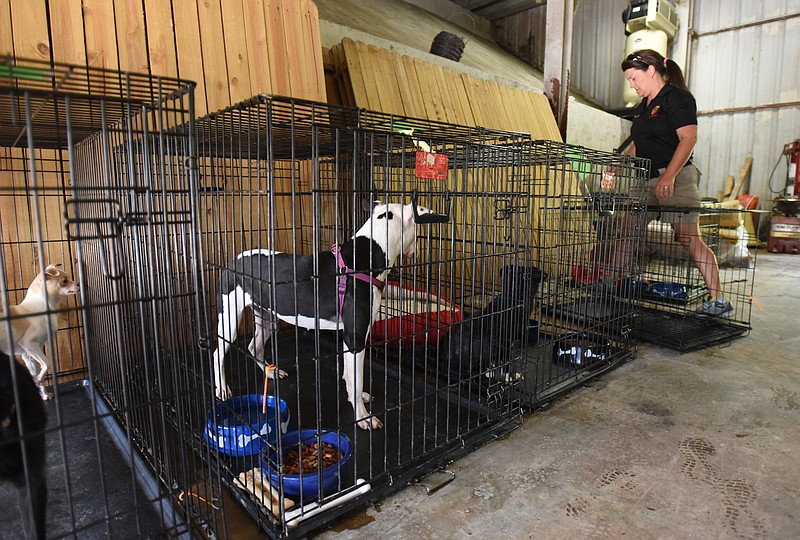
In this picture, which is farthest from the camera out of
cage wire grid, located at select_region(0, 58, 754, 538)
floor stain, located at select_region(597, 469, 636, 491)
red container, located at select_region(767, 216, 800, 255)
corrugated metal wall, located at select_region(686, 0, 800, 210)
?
corrugated metal wall, located at select_region(686, 0, 800, 210)

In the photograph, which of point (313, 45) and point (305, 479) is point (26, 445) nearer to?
point (305, 479)

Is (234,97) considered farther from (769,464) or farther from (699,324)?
(699,324)

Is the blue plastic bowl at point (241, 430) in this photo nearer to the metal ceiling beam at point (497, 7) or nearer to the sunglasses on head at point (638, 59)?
the sunglasses on head at point (638, 59)

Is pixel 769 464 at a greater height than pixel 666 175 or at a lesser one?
lesser

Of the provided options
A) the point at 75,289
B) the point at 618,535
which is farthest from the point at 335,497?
the point at 75,289

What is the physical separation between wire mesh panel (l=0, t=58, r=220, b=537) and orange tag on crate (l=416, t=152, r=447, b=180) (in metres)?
0.89

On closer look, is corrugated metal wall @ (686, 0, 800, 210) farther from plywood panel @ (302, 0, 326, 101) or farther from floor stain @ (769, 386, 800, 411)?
plywood panel @ (302, 0, 326, 101)

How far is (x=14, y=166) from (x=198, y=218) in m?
2.05

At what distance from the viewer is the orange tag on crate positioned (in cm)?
197

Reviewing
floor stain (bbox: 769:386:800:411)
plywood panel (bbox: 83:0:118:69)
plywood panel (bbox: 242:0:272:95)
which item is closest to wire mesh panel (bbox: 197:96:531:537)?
plywood panel (bbox: 242:0:272:95)

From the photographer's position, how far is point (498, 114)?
609cm

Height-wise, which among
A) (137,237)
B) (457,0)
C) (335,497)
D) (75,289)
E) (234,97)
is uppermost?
(457,0)

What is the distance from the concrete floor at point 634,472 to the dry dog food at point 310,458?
0.23 metres

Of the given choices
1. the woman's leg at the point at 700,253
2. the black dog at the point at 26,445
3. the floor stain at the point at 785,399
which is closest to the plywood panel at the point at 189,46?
the black dog at the point at 26,445
